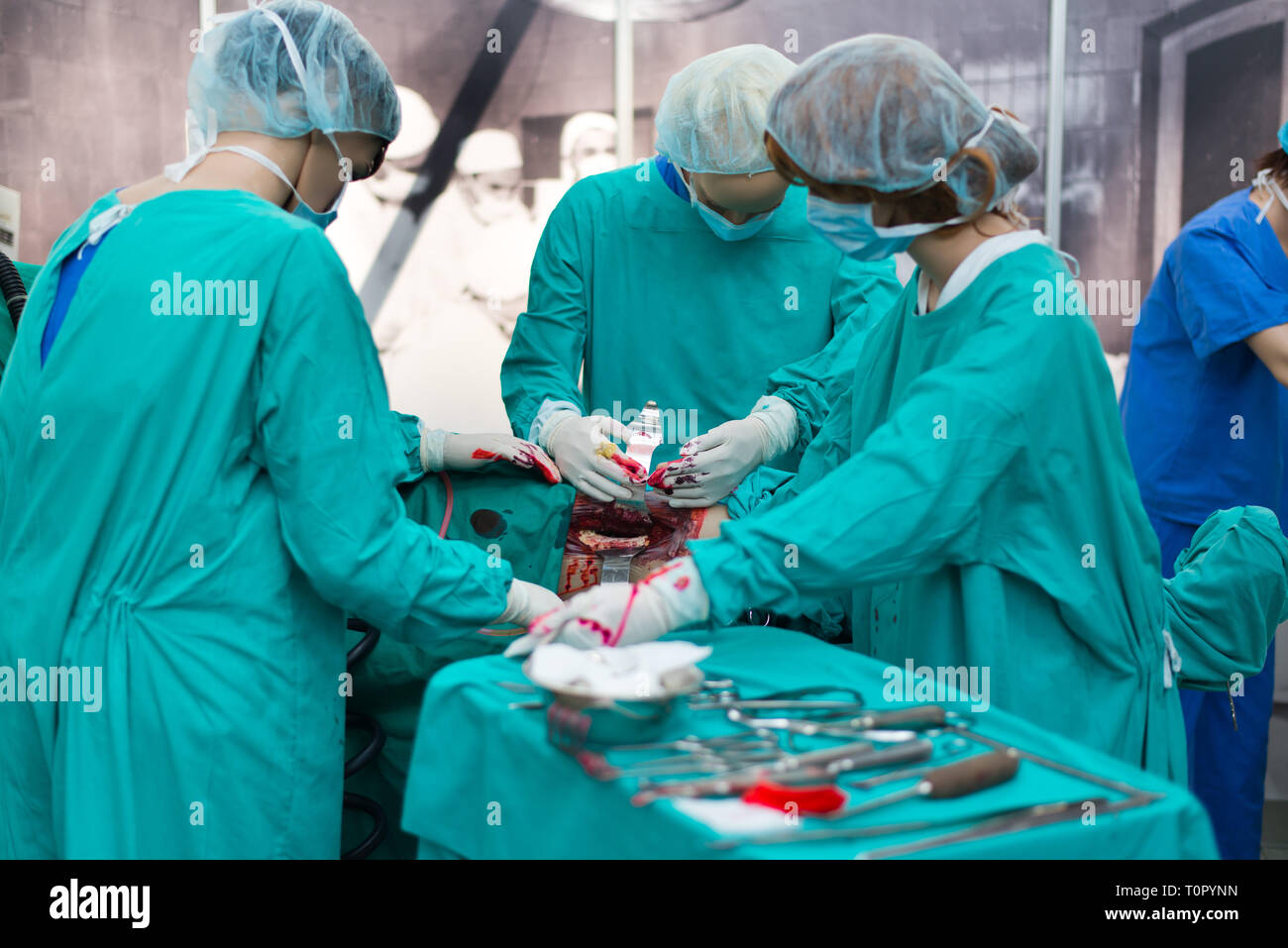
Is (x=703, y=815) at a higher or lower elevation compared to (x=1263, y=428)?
lower

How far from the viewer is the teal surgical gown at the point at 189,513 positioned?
1.72 metres

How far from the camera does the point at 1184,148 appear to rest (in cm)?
464

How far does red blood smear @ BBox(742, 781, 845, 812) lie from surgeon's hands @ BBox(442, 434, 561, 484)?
4.42ft

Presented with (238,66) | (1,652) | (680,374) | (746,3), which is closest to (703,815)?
(1,652)

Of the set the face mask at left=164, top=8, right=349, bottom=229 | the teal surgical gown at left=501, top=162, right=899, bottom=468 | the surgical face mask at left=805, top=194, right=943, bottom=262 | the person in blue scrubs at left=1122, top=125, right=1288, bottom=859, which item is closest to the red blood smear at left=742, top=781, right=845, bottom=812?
the surgical face mask at left=805, top=194, right=943, bottom=262

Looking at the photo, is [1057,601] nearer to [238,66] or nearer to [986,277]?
[986,277]

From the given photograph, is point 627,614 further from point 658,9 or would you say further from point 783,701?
point 658,9

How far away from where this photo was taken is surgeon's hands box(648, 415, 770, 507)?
2.47 m

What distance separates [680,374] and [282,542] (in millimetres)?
1370

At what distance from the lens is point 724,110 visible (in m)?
2.51
